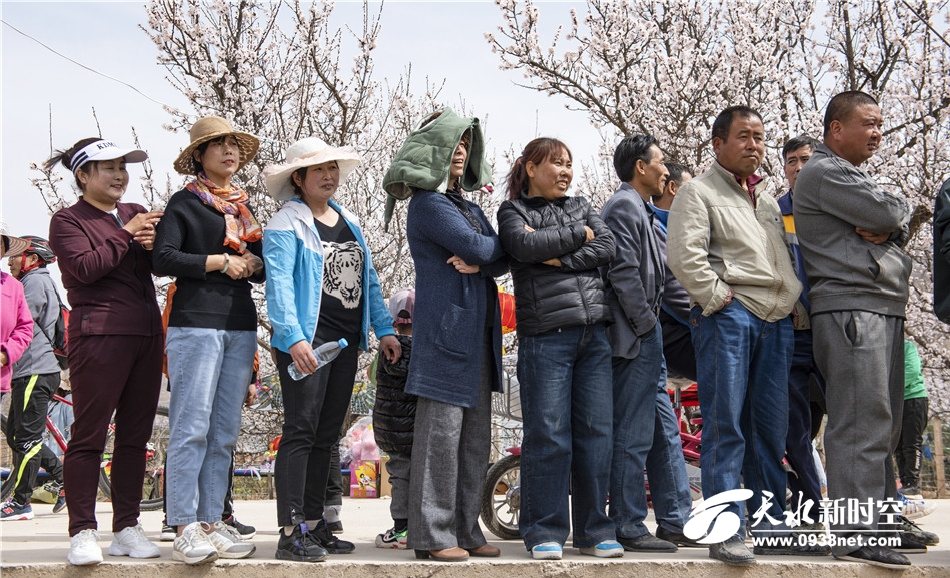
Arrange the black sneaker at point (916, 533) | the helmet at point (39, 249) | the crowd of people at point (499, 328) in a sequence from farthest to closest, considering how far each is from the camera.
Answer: the helmet at point (39, 249), the black sneaker at point (916, 533), the crowd of people at point (499, 328)

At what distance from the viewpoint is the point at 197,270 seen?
15.4ft

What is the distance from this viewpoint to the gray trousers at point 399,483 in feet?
17.5

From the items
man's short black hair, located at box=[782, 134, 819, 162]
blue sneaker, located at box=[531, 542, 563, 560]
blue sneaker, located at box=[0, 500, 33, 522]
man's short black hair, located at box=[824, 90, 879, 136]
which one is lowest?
blue sneaker, located at box=[0, 500, 33, 522]

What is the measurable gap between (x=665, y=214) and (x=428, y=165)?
1.66 metres

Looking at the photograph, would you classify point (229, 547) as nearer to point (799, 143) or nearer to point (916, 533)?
point (916, 533)

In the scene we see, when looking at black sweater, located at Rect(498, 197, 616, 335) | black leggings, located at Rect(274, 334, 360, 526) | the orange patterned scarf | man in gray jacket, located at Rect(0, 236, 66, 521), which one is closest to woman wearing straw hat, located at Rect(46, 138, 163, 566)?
the orange patterned scarf

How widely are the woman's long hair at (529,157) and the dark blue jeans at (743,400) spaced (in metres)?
1.05

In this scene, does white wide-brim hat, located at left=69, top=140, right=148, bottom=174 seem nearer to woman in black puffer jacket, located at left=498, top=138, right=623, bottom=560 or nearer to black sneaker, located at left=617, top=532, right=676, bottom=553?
woman in black puffer jacket, located at left=498, top=138, right=623, bottom=560

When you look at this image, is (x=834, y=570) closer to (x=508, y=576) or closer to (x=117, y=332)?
(x=508, y=576)

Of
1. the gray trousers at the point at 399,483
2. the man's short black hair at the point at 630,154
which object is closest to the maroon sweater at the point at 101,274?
the gray trousers at the point at 399,483

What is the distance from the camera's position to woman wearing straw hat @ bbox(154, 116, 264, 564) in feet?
15.3

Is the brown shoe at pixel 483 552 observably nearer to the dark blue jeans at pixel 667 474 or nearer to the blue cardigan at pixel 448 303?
the blue cardigan at pixel 448 303

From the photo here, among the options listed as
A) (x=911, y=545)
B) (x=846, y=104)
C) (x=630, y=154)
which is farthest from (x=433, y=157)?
(x=911, y=545)

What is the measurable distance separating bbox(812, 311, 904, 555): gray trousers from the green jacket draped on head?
1.91 metres
